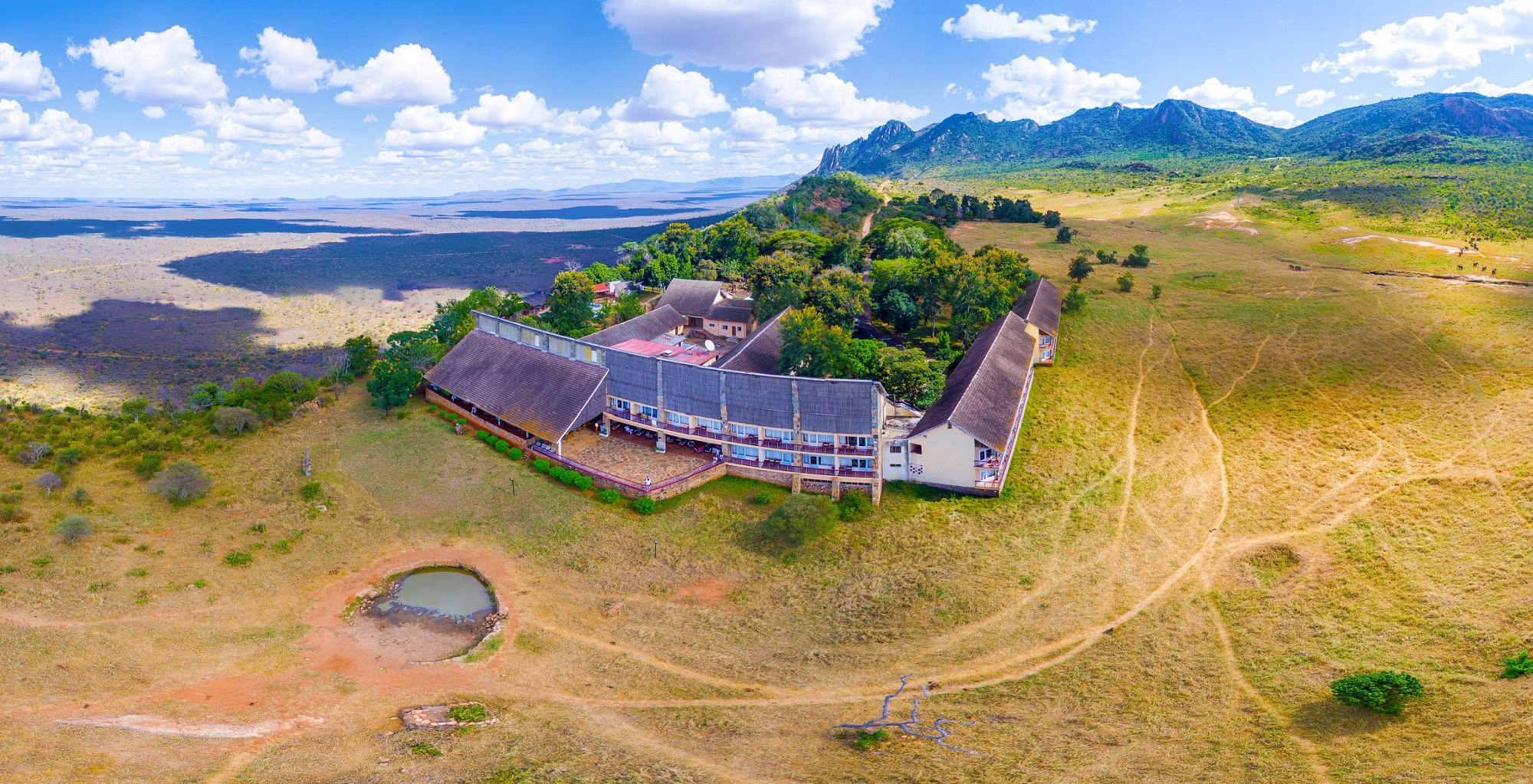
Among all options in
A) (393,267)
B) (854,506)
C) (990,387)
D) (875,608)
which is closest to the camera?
(875,608)

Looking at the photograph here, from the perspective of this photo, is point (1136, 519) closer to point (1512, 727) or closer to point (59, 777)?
point (1512, 727)

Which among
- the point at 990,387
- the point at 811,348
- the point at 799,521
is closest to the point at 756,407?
the point at 811,348

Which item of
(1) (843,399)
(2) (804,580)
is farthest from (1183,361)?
(2) (804,580)

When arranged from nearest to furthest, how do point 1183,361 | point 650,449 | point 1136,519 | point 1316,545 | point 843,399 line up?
point 1316,545 < point 1136,519 < point 843,399 < point 650,449 < point 1183,361

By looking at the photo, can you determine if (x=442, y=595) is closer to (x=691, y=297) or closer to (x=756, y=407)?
(x=756, y=407)

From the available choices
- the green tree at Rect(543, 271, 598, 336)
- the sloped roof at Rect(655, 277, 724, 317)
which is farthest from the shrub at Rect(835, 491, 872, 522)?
the green tree at Rect(543, 271, 598, 336)

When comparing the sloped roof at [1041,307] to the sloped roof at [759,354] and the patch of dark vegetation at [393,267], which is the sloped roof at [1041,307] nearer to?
the sloped roof at [759,354]
